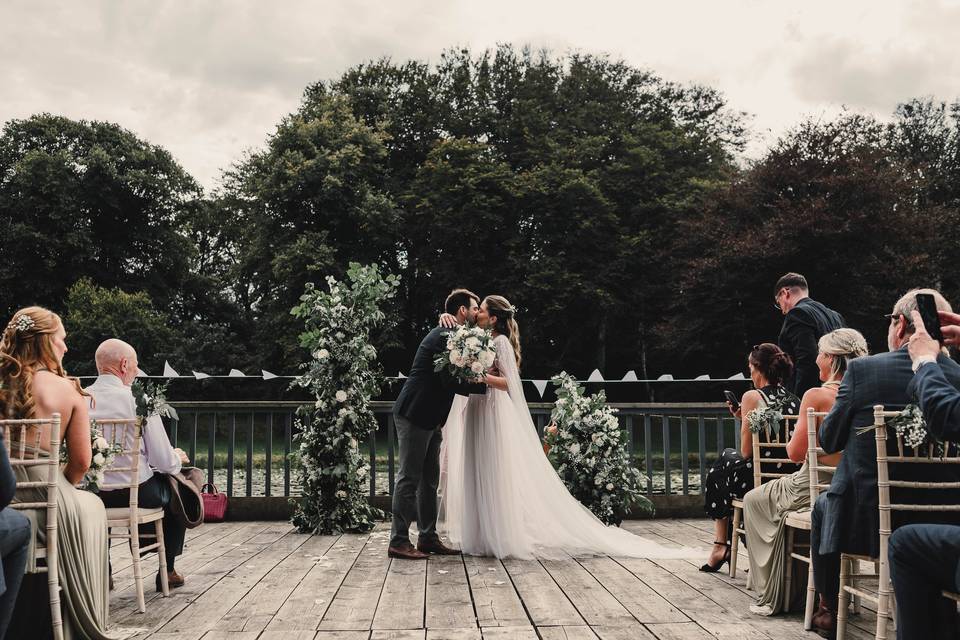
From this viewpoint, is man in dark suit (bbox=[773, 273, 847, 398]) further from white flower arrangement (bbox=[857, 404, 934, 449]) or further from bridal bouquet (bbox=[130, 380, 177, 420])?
bridal bouquet (bbox=[130, 380, 177, 420])

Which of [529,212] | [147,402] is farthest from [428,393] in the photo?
[529,212]

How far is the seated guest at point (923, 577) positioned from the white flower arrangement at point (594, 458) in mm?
3741

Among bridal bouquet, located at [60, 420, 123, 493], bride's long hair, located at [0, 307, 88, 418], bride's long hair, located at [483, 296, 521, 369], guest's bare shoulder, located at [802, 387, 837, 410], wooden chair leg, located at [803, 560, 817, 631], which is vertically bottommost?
wooden chair leg, located at [803, 560, 817, 631]

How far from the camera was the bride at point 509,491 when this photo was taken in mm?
5348

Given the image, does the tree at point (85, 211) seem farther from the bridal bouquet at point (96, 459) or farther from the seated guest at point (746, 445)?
the seated guest at point (746, 445)

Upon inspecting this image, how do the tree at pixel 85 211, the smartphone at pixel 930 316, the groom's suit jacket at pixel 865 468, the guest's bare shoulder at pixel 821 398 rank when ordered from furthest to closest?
the tree at pixel 85 211, the guest's bare shoulder at pixel 821 398, the groom's suit jacket at pixel 865 468, the smartphone at pixel 930 316

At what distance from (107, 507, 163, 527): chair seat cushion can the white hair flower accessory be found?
110cm

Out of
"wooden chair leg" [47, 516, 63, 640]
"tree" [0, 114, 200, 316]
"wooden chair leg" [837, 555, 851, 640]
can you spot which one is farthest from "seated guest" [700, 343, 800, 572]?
"tree" [0, 114, 200, 316]

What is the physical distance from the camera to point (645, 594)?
4.18 m

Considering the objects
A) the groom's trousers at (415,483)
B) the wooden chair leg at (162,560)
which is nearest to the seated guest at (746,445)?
the groom's trousers at (415,483)

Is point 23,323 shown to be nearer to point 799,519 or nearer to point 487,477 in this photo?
point 487,477

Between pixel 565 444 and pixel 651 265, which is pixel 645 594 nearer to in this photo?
pixel 565 444

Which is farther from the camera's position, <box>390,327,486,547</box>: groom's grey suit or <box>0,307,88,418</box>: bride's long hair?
<box>390,327,486,547</box>: groom's grey suit

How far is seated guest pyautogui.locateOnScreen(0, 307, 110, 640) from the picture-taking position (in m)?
3.17
